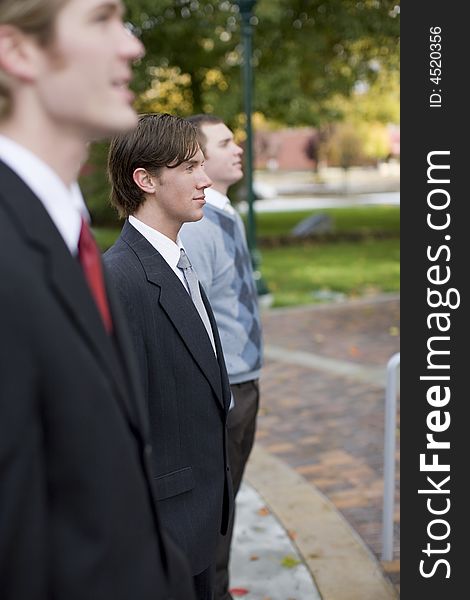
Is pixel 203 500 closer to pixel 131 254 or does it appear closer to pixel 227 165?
pixel 131 254

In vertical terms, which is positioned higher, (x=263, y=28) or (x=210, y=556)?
(x=263, y=28)

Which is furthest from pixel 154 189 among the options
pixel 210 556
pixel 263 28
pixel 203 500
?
pixel 263 28

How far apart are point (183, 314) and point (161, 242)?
31 centimetres

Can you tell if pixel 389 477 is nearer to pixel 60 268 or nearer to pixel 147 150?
pixel 147 150

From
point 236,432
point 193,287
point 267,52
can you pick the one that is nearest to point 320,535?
point 236,432

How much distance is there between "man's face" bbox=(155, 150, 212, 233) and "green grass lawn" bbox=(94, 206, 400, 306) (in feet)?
31.1

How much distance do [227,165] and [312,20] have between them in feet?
55.7

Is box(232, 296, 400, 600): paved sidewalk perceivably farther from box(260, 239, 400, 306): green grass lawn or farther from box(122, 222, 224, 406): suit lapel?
box(260, 239, 400, 306): green grass lawn

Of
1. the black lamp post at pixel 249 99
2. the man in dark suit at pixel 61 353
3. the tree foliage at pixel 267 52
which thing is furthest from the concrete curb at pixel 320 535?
the tree foliage at pixel 267 52

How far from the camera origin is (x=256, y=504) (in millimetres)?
5074

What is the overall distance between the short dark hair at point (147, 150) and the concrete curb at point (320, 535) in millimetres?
2211

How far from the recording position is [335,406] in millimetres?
7055

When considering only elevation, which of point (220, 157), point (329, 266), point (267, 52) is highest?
point (267, 52)

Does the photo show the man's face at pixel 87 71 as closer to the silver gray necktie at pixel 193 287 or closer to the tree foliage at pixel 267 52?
the silver gray necktie at pixel 193 287
